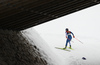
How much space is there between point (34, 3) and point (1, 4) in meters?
1.26

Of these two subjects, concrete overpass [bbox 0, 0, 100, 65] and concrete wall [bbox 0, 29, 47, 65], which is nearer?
concrete overpass [bbox 0, 0, 100, 65]

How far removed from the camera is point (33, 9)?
7.48m

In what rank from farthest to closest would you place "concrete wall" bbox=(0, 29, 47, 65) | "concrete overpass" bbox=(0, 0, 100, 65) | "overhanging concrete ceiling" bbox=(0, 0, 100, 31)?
"concrete wall" bbox=(0, 29, 47, 65) → "concrete overpass" bbox=(0, 0, 100, 65) → "overhanging concrete ceiling" bbox=(0, 0, 100, 31)

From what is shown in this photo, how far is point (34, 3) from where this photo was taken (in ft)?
22.2

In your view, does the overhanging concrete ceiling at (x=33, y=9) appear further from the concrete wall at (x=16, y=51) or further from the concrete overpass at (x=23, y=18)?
the concrete wall at (x=16, y=51)

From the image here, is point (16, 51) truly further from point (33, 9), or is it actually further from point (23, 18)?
point (33, 9)

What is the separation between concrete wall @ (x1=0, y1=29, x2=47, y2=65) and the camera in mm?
8406

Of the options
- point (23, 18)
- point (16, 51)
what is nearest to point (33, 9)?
point (23, 18)

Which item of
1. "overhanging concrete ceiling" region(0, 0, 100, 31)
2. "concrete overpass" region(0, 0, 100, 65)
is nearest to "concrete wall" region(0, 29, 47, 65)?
"concrete overpass" region(0, 0, 100, 65)

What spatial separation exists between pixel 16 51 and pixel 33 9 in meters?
2.86

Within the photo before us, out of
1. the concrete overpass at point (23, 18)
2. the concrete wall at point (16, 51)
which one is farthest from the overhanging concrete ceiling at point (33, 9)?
the concrete wall at point (16, 51)

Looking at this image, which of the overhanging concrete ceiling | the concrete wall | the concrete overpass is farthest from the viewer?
the concrete wall

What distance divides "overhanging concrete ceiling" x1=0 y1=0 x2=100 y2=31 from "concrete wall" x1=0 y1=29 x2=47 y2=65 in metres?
0.82

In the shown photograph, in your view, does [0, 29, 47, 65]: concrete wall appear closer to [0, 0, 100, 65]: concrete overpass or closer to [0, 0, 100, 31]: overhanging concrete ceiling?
[0, 0, 100, 65]: concrete overpass
